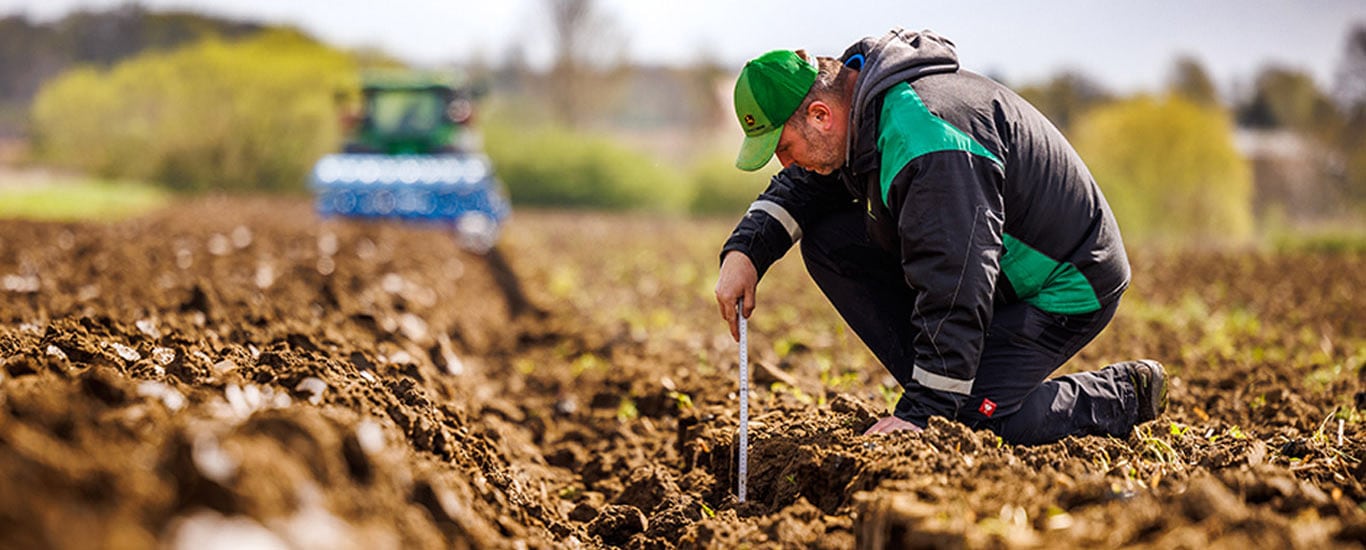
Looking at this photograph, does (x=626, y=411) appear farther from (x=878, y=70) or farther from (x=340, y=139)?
(x=340, y=139)

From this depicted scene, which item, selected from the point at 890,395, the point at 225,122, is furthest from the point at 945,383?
the point at 225,122

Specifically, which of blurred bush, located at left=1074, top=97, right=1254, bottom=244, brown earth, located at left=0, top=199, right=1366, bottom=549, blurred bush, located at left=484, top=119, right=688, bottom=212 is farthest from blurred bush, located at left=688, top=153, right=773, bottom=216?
brown earth, located at left=0, top=199, right=1366, bottom=549

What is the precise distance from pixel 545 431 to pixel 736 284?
1579 mm

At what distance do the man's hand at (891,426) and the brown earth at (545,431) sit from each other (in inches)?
2.9

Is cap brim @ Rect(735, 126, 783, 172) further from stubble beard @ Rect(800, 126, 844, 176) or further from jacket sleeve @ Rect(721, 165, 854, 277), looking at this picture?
jacket sleeve @ Rect(721, 165, 854, 277)

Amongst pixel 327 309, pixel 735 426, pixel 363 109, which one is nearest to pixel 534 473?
pixel 735 426

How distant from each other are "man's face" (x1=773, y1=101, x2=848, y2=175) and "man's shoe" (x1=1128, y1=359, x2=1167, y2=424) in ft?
4.06

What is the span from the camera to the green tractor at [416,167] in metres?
11.8

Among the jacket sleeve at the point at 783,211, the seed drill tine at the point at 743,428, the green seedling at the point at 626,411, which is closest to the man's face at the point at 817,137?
the jacket sleeve at the point at 783,211

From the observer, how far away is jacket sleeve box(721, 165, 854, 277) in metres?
3.89

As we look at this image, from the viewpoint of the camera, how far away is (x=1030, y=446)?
3.54 meters

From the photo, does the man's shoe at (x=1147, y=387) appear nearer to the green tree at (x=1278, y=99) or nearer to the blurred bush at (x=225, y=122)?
the blurred bush at (x=225, y=122)

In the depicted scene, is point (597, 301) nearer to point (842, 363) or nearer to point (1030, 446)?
point (842, 363)

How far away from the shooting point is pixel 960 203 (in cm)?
307
